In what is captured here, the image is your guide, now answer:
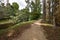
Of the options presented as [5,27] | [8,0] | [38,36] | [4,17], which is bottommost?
[38,36]

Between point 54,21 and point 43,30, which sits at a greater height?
point 54,21

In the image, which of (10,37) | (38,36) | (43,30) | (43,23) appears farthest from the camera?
(43,23)

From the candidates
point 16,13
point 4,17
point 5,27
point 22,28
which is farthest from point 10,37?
point 16,13

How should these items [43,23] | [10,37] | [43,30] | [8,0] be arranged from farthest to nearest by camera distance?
[8,0], [43,23], [43,30], [10,37]

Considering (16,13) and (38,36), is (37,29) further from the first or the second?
(16,13)

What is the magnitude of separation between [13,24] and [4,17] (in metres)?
0.39

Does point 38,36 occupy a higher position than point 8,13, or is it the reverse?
point 8,13

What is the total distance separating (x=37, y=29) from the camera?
3486 millimetres

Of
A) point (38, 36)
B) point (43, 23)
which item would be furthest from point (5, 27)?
point (43, 23)

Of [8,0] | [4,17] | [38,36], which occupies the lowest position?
[38,36]

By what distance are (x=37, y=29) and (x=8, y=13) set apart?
0.87 m

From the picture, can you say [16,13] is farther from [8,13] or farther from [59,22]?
[59,22]

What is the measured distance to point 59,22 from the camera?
3.46 m

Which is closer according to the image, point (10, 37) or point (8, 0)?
point (10, 37)
